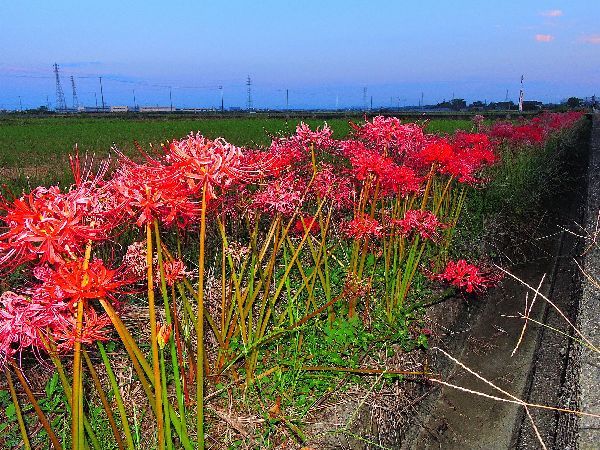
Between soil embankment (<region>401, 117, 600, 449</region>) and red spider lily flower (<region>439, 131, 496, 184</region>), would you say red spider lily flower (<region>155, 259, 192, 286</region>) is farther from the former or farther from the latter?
red spider lily flower (<region>439, 131, 496, 184</region>)

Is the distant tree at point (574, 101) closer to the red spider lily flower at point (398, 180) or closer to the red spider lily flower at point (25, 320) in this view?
the red spider lily flower at point (398, 180)

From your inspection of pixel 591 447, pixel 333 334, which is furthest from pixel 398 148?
pixel 591 447

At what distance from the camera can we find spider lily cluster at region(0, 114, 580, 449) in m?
1.53

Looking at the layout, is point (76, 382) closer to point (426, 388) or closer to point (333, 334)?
point (333, 334)

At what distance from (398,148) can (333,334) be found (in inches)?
54.0

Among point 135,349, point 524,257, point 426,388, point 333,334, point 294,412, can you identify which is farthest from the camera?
point 524,257

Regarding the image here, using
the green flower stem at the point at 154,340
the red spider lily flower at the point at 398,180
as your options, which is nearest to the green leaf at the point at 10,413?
the green flower stem at the point at 154,340

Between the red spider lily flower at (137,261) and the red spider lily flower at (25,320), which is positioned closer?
the red spider lily flower at (25,320)

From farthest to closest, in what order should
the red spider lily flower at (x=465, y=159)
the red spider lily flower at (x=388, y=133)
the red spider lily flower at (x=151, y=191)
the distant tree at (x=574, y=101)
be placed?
the distant tree at (x=574, y=101) → the red spider lily flower at (x=465, y=159) → the red spider lily flower at (x=388, y=133) → the red spider lily flower at (x=151, y=191)

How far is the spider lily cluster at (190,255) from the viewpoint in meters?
1.53

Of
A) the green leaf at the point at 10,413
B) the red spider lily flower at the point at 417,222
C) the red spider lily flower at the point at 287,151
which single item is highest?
the red spider lily flower at the point at 287,151

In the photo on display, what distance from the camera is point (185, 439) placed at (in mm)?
2146

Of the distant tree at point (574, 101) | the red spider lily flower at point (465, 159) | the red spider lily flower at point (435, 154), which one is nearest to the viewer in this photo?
the red spider lily flower at point (435, 154)

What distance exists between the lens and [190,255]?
4.98 m
